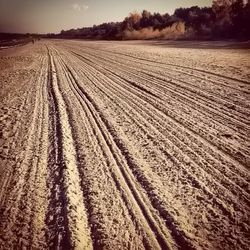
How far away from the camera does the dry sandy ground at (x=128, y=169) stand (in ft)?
10.7

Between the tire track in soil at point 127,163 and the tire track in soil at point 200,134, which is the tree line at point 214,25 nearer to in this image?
the tire track in soil at point 200,134

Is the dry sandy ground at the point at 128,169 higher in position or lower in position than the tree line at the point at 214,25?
lower

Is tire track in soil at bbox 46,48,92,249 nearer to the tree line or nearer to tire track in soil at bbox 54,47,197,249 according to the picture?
tire track in soil at bbox 54,47,197,249

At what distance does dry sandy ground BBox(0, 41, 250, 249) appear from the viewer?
3273 millimetres

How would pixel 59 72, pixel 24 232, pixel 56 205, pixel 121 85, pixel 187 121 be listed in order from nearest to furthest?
pixel 24 232
pixel 56 205
pixel 187 121
pixel 121 85
pixel 59 72

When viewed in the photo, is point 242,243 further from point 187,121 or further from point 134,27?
point 134,27

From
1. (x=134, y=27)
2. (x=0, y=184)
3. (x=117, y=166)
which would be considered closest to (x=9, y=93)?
(x=0, y=184)

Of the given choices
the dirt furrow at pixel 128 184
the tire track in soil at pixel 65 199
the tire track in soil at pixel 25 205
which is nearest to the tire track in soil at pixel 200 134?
the dirt furrow at pixel 128 184

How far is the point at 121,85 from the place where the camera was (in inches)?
388

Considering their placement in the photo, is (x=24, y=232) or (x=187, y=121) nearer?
(x=24, y=232)

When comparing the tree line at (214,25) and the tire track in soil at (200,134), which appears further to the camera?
the tree line at (214,25)

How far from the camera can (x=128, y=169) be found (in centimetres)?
451

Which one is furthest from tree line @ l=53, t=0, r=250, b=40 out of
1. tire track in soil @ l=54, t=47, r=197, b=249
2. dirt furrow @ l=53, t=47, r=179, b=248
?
dirt furrow @ l=53, t=47, r=179, b=248

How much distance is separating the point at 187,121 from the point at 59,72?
9.27m
